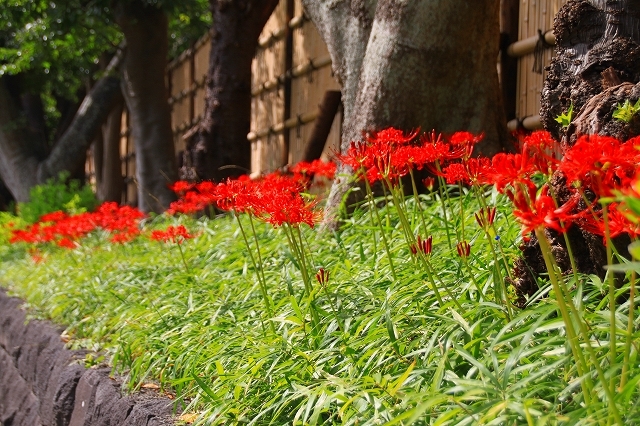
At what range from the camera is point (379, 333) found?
2.53 metres

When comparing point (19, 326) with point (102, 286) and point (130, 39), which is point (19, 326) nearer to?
point (102, 286)

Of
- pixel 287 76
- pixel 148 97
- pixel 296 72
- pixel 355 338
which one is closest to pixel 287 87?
pixel 287 76

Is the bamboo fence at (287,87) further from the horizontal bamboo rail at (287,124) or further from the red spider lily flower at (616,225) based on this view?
the red spider lily flower at (616,225)

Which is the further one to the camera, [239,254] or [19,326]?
[19,326]

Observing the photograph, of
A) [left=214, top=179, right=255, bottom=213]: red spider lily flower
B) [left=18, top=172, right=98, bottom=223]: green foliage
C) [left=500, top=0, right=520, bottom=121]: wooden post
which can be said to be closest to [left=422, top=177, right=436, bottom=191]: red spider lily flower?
[left=214, top=179, right=255, bottom=213]: red spider lily flower

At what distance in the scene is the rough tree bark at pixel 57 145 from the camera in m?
13.5

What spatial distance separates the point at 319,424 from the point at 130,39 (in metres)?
8.60

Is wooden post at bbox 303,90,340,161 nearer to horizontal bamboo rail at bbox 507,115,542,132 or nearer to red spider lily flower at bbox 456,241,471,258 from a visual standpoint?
horizontal bamboo rail at bbox 507,115,542,132

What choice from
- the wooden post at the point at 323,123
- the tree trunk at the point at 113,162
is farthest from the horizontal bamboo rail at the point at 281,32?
the tree trunk at the point at 113,162

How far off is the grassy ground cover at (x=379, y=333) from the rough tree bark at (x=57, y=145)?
29.6ft

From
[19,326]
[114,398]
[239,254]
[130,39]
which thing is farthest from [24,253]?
[114,398]

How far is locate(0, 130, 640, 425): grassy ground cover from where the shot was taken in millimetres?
1785

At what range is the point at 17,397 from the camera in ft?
18.3

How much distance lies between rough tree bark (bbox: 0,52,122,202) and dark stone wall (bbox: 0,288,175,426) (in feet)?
22.7
